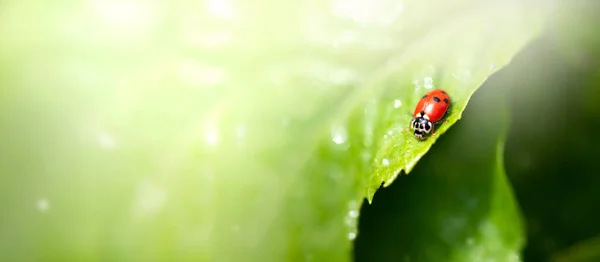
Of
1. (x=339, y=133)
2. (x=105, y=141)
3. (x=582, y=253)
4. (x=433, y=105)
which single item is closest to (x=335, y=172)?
(x=339, y=133)

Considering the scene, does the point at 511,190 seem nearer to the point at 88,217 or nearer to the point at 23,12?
the point at 88,217

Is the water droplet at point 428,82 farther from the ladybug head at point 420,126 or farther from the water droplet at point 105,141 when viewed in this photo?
the water droplet at point 105,141

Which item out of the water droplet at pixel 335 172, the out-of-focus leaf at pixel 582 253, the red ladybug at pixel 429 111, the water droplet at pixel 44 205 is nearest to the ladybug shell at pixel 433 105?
the red ladybug at pixel 429 111

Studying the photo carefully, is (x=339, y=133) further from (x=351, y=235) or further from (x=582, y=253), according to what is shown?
(x=582, y=253)

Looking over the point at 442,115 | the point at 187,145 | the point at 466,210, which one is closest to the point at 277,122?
the point at 187,145

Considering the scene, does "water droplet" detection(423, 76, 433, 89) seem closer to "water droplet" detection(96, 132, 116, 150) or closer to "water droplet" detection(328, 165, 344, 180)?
"water droplet" detection(328, 165, 344, 180)

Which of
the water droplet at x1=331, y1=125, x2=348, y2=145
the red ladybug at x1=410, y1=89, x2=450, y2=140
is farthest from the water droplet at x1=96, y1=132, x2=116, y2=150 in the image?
the red ladybug at x1=410, y1=89, x2=450, y2=140

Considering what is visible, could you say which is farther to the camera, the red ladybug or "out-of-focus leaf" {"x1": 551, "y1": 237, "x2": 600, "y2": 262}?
"out-of-focus leaf" {"x1": 551, "y1": 237, "x2": 600, "y2": 262}
